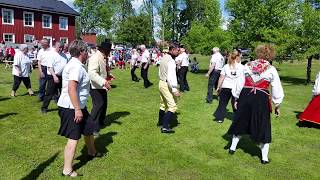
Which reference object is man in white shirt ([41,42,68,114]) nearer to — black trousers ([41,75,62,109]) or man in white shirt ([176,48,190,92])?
black trousers ([41,75,62,109])

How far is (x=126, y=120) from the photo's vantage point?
31.3 feet

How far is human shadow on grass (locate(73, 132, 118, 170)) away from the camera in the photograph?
6.28 meters

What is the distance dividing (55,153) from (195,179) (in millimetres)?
2640

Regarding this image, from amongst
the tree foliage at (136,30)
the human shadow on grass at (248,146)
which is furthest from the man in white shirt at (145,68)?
the tree foliage at (136,30)

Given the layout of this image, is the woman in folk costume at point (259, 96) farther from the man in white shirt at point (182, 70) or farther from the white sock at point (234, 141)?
the man in white shirt at point (182, 70)

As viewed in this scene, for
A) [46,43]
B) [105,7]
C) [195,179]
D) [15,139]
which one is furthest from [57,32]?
Answer: [195,179]

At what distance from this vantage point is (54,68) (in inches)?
381

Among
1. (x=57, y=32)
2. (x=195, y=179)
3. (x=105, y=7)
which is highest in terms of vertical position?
(x=105, y=7)

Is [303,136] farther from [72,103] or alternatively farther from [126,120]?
[72,103]

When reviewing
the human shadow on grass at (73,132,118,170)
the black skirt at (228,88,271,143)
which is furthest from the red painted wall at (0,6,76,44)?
the black skirt at (228,88,271,143)

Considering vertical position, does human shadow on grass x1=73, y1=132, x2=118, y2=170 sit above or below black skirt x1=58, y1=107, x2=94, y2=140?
below

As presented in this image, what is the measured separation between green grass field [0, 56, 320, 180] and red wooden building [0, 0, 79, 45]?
30625 mm

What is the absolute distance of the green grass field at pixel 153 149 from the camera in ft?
19.7

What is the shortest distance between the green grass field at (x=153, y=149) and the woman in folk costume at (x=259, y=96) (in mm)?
560
